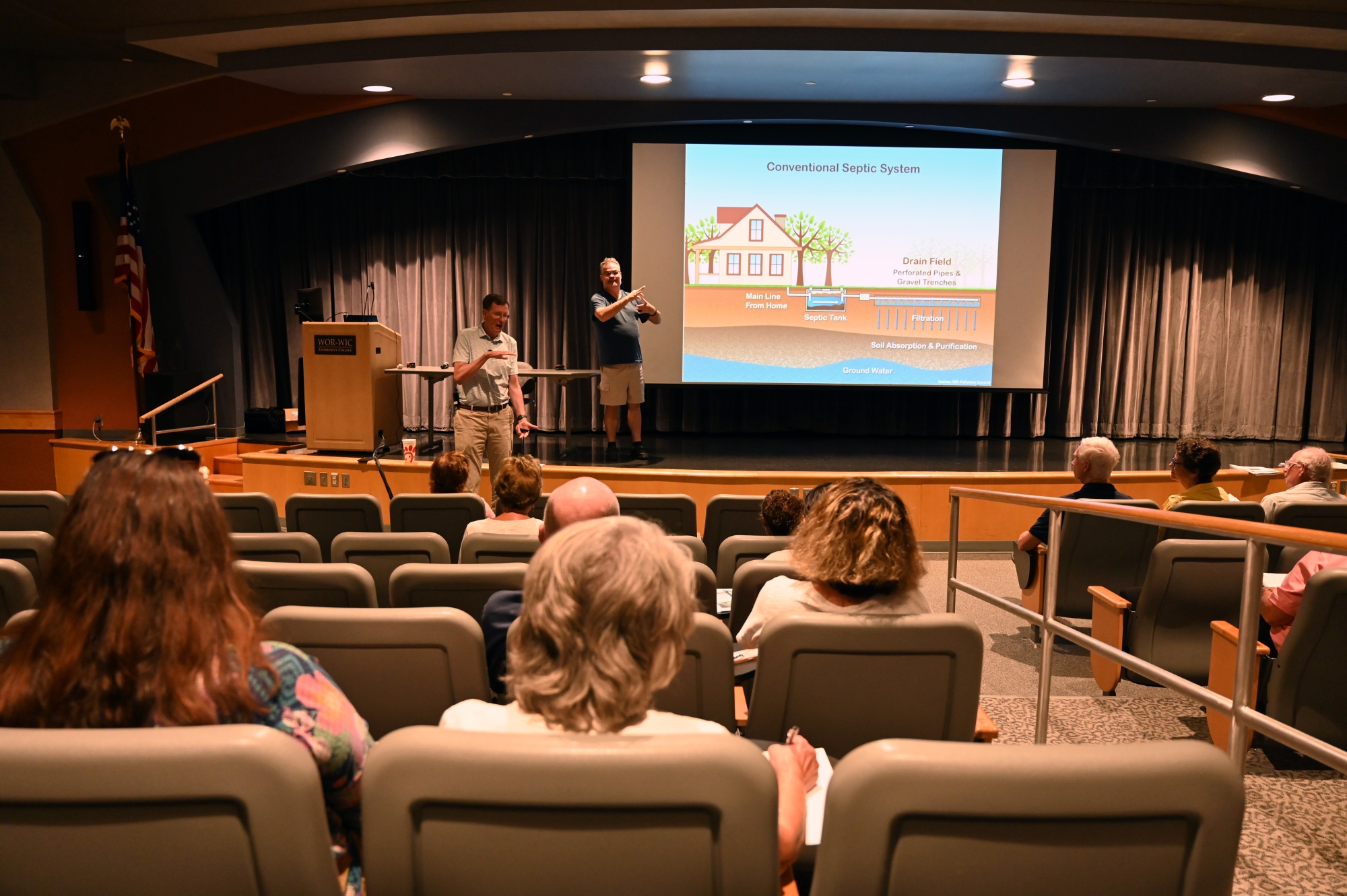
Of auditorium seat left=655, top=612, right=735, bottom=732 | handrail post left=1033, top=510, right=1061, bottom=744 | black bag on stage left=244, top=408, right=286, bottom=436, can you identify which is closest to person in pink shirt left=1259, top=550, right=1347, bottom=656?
handrail post left=1033, top=510, right=1061, bottom=744

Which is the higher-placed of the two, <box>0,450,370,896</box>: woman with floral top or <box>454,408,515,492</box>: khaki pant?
<box>0,450,370,896</box>: woman with floral top

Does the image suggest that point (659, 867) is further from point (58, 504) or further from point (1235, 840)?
point (58, 504)

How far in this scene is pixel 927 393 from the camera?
8.77m

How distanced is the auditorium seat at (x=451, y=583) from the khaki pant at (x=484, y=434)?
363 cm

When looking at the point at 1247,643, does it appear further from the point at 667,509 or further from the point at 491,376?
the point at 491,376

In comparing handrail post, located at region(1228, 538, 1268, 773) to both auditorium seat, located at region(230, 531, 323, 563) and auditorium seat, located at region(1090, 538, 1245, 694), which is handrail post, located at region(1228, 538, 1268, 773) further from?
auditorium seat, located at region(230, 531, 323, 563)

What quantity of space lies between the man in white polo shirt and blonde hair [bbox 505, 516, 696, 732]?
4.65 meters

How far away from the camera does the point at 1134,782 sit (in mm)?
919

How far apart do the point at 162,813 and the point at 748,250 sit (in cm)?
746

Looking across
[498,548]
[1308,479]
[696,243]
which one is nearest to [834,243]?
[696,243]

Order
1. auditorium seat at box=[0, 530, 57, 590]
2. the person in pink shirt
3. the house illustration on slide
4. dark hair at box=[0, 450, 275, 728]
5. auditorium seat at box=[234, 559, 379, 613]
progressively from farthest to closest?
the house illustration on slide, auditorium seat at box=[0, 530, 57, 590], the person in pink shirt, auditorium seat at box=[234, 559, 379, 613], dark hair at box=[0, 450, 275, 728]

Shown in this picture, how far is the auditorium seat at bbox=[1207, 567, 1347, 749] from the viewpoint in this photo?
85.6 inches

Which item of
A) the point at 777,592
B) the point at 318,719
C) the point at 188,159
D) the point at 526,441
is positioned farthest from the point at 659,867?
the point at 188,159

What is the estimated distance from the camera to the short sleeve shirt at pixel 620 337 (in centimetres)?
682
